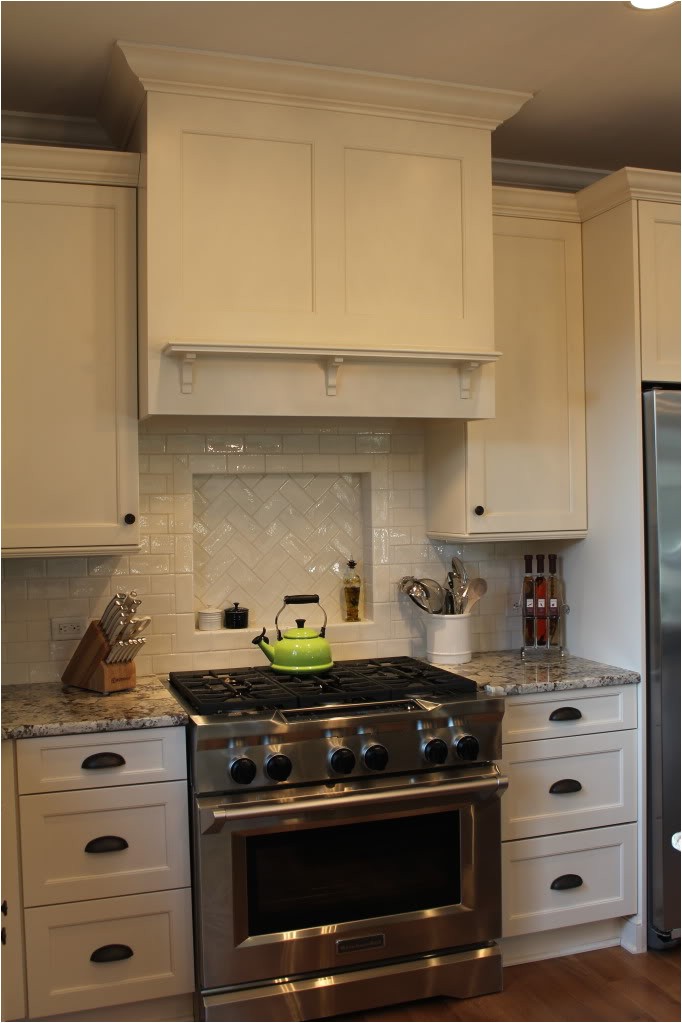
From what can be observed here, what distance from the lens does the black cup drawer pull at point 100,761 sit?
8.64 ft

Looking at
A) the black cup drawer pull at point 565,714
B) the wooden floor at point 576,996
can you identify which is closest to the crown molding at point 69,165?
the black cup drawer pull at point 565,714

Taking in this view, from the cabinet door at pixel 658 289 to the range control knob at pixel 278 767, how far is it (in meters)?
1.78

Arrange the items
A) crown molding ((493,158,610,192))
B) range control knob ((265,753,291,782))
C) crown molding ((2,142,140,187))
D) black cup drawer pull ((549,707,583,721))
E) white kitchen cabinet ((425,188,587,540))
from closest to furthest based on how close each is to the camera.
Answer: range control knob ((265,753,291,782)) < crown molding ((2,142,140,187)) < black cup drawer pull ((549,707,583,721)) < white kitchen cabinet ((425,188,587,540)) < crown molding ((493,158,610,192))

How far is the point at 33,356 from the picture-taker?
2.91 m

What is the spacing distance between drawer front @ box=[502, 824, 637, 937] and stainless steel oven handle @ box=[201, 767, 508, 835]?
34cm

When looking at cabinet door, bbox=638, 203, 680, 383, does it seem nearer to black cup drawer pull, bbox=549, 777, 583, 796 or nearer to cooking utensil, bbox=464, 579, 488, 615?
cooking utensil, bbox=464, 579, 488, 615

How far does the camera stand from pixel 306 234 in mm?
2988

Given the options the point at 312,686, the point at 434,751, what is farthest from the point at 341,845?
the point at 312,686

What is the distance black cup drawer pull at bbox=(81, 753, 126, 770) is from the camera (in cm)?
263

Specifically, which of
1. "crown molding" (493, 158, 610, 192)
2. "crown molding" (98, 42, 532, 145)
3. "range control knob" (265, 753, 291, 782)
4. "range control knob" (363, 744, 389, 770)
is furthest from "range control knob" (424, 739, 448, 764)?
"crown molding" (493, 158, 610, 192)

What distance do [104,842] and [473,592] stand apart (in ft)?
5.06

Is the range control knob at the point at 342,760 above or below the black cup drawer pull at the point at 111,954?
above

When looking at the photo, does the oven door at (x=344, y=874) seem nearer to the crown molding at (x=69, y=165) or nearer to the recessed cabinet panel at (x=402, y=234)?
the recessed cabinet panel at (x=402, y=234)

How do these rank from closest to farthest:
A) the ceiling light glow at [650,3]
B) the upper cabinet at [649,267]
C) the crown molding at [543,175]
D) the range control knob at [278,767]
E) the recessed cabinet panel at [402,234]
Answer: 1. the ceiling light glow at [650,3]
2. the range control knob at [278,767]
3. the recessed cabinet panel at [402,234]
4. the upper cabinet at [649,267]
5. the crown molding at [543,175]
